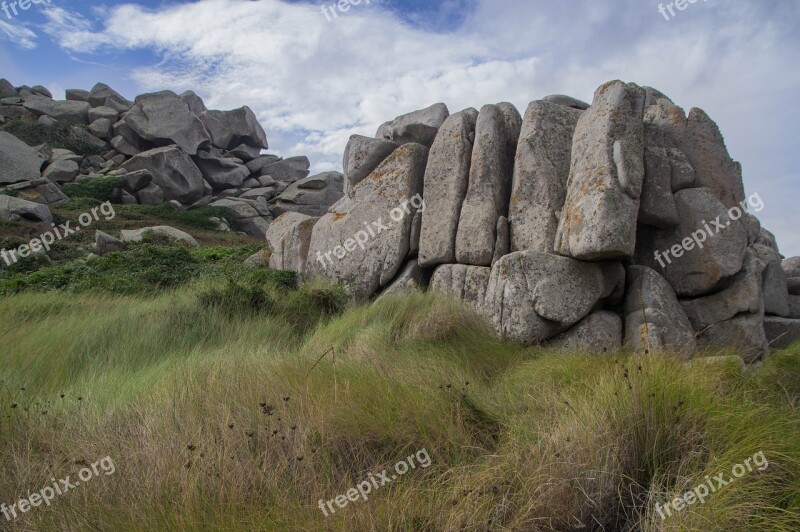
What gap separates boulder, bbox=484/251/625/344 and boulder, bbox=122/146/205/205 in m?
32.1

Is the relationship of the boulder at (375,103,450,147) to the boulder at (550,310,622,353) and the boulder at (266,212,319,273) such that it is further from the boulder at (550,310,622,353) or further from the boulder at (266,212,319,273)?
the boulder at (550,310,622,353)

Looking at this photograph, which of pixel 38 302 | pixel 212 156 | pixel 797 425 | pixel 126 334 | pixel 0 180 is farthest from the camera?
pixel 212 156

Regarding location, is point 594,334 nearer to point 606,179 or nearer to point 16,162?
point 606,179

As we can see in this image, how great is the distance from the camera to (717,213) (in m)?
9.66

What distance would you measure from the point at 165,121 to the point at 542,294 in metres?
39.8

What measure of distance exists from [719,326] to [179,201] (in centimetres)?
3373

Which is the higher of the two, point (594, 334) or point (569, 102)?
point (569, 102)

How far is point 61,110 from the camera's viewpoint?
4409cm

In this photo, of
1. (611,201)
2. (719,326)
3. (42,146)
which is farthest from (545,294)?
(42,146)

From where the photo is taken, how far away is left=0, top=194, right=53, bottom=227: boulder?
2283cm

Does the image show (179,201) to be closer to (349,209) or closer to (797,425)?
(349,209)

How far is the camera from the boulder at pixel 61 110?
4360cm

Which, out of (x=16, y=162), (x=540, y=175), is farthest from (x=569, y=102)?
(x=16, y=162)
